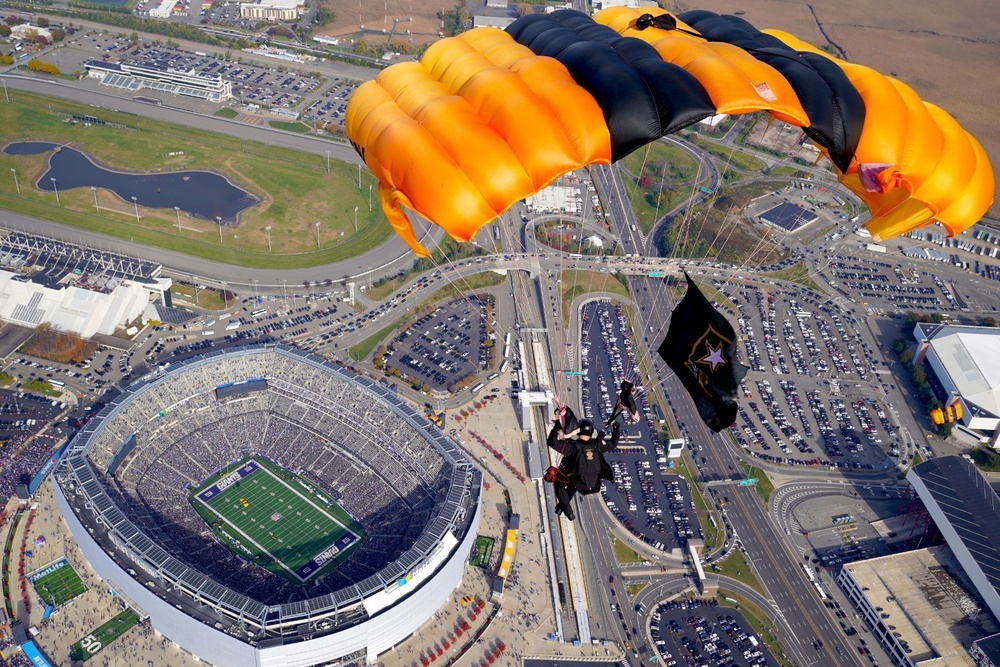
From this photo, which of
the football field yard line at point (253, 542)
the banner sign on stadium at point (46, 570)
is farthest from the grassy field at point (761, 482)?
the banner sign on stadium at point (46, 570)

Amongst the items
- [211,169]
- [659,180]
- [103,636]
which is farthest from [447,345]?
[659,180]

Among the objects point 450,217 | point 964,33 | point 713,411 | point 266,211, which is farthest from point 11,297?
point 964,33

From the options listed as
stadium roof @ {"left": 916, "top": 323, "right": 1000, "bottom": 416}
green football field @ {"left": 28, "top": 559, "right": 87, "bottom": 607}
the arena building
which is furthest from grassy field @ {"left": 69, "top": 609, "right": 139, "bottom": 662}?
stadium roof @ {"left": 916, "top": 323, "right": 1000, "bottom": 416}

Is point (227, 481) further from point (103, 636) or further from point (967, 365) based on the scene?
point (967, 365)

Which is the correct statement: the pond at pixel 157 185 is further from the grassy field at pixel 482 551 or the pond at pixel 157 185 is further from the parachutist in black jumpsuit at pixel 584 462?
the parachutist in black jumpsuit at pixel 584 462

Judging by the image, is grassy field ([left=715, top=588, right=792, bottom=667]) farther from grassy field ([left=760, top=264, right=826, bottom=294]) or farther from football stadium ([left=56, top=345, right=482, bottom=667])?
grassy field ([left=760, top=264, right=826, bottom=294])
